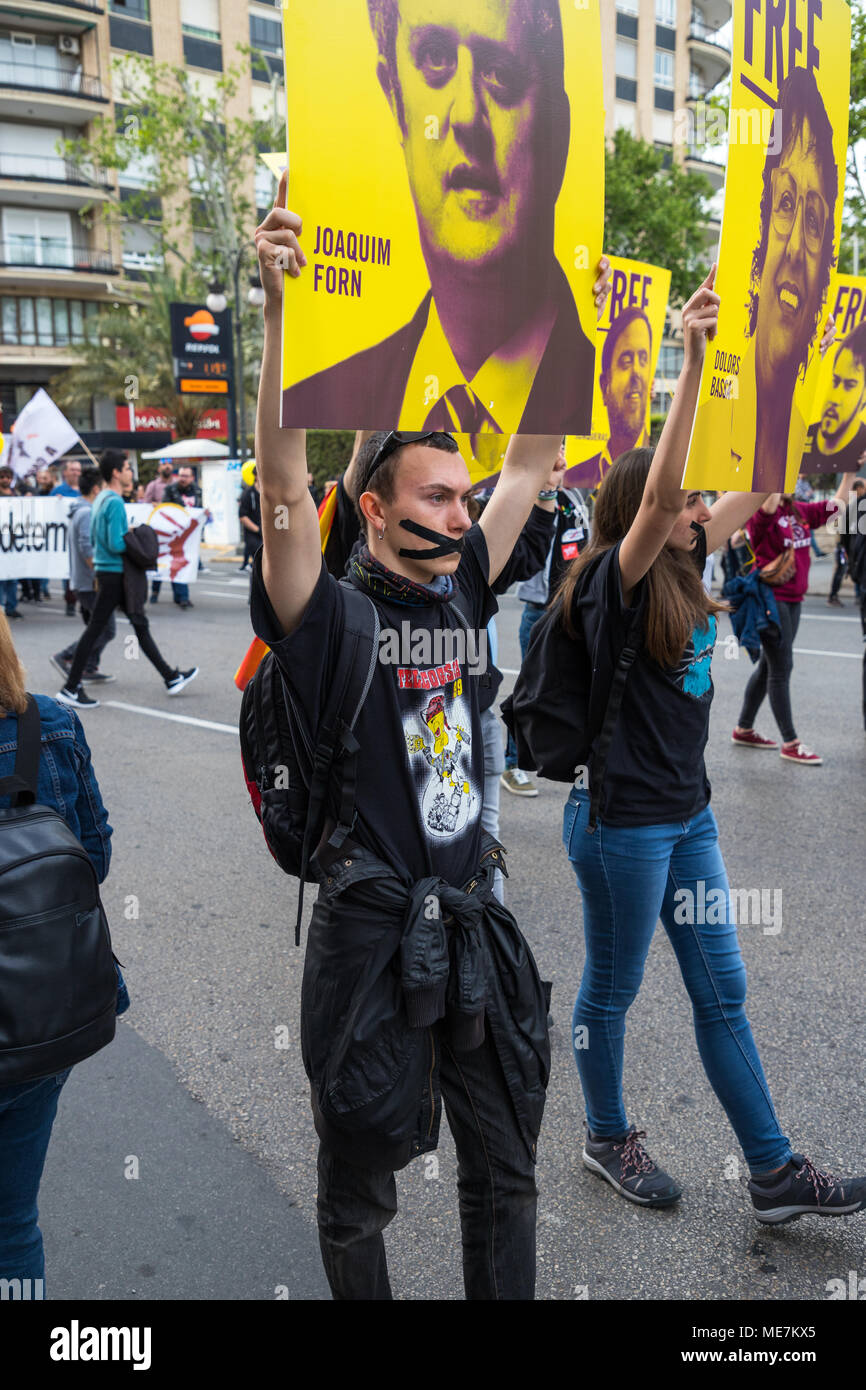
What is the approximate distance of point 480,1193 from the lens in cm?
200

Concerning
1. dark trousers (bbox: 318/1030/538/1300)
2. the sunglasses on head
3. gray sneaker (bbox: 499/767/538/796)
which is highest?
the sunglasses on head

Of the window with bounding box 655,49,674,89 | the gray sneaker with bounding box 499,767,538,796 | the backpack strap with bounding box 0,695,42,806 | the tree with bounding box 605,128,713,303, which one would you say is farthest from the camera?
the window with bounding box 655,49,674,89

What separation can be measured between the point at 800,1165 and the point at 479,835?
51.1 inches

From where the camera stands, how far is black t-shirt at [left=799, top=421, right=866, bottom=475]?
364 cm

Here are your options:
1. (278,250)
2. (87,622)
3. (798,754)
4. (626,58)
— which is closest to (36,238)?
(626,58)

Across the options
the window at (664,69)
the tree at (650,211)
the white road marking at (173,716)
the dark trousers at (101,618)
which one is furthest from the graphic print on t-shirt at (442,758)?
the window at (664,69)

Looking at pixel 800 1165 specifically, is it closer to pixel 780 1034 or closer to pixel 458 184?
pixel 780 1034

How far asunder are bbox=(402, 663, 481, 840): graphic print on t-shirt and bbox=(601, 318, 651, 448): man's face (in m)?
2.29

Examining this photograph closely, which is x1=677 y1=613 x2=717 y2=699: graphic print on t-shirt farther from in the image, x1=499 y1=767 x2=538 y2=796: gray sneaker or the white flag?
the white flag

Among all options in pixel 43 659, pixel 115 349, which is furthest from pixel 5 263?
pixel 43 659

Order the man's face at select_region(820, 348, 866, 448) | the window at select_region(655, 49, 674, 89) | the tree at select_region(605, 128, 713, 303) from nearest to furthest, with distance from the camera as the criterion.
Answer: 1. the man's face at select_region(820, 348, 866, 448)
2. the tree at select_region(605, 128, 713, 303)
3. the window at select_region(655, 49, 674, 89)

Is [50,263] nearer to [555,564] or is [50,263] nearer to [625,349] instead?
[555,564]

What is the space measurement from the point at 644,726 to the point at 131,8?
161ft

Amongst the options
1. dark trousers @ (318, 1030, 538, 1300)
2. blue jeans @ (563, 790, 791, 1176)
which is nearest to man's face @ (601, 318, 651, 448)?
blue jeans @ (563, 790, 791, 1176)
